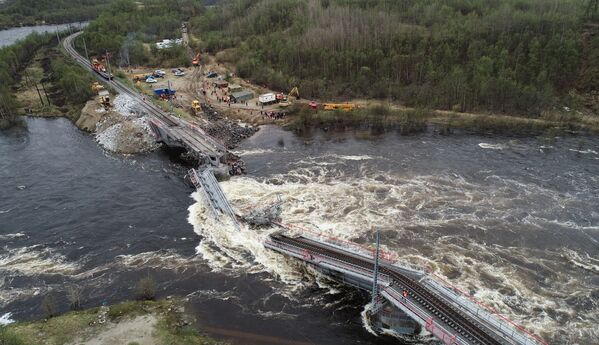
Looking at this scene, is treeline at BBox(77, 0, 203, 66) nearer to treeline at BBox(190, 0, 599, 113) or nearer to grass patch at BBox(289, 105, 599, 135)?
treeline at BBox(190, 0, 599, 113)

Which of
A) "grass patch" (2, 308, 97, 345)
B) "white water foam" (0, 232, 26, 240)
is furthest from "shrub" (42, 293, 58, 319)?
"white water foam" (0, 232, 26, 240)

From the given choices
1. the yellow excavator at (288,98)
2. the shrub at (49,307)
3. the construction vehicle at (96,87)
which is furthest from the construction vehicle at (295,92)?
the shrub at (49,307)

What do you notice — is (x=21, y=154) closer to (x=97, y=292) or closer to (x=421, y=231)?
(x=97, y=292)

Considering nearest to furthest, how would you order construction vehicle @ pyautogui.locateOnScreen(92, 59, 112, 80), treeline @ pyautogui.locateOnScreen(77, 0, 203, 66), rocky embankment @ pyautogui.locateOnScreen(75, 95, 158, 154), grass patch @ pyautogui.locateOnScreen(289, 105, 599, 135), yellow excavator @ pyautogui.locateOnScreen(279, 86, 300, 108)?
rocky embankment @ pyautogui.locateOnScreen(75, 95, 158, 154) < grass patch @ pyautogui.locateOnScreen(289, 105, 599, 135) < yellow excavator @ pyautogui.locateOnScreen(279, 86, 300, 108) < construction vehicle @ pyautogui.locateOnScreen(92, 59, 112, 80) < treeline @ pyautogui.locateOnScreen(77, 0, 203, 66)

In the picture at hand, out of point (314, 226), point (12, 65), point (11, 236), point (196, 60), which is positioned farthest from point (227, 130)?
point (12, 65)

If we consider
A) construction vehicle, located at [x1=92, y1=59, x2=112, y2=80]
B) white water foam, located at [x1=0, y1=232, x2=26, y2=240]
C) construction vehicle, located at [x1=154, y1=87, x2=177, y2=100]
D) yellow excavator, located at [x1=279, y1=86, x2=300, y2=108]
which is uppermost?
construction vehicle, located at [x1=92, y1=59, x2=112, y2=80]

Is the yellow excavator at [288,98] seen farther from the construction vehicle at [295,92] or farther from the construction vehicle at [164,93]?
the construction vehicle at [164,93]

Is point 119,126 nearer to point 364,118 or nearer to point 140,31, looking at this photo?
point 364,118
